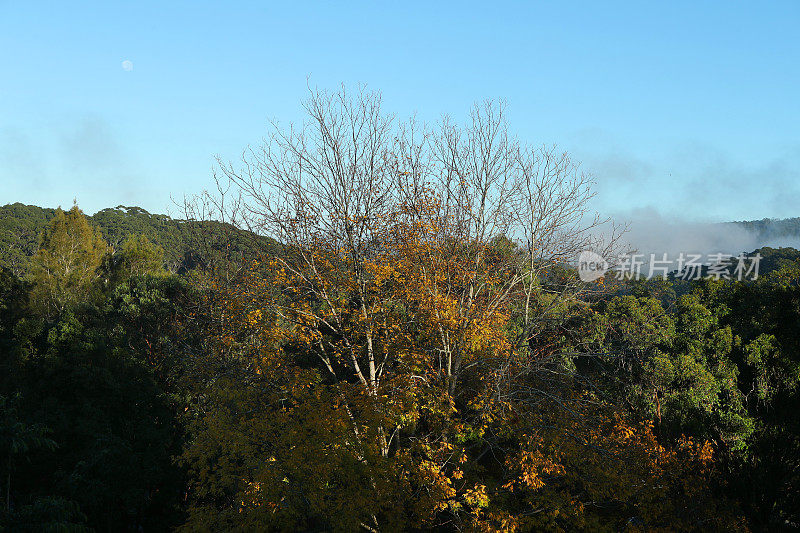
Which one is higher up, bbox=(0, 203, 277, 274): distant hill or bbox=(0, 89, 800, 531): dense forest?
bbox=(0, 203, 277, 274): distant hill

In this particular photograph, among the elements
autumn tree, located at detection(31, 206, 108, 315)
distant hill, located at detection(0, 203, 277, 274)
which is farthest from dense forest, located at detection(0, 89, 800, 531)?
distant hill, located at detection(0, 203, 277, 274)

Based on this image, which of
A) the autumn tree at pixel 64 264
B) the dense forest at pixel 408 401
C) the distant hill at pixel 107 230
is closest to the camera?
the dense forest at pixel 408 401

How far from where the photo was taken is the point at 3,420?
1184 cm

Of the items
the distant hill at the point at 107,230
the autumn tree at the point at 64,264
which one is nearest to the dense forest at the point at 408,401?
the autumn tree at the point at 64,264

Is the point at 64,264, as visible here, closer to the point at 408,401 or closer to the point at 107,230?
the point at 408,401

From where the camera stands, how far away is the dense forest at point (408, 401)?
14.0 m

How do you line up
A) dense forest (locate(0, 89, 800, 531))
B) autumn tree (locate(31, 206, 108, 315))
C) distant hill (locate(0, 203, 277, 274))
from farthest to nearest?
distant hill (locate(0, 203, 277, 274)) → autumn tree (locate(31, 206, 108, 315)) → dense forest (locate(0, 89, 800, 531))

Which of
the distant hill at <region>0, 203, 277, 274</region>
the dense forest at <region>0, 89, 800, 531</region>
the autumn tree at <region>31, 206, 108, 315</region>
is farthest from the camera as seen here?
the distant hill at <region>0, 203, 277, 274</region>

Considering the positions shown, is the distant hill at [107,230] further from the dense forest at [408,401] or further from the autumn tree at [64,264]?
the dense forest at [408,401]

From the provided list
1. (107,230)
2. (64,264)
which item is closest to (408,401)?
(64,264)

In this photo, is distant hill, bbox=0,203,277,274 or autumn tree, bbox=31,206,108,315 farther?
distant hill, bbox=0,203,277,274

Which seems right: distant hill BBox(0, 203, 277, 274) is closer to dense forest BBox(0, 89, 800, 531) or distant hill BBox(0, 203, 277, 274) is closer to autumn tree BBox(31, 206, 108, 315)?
autumn tree BBox(31, 206, 108, 315)

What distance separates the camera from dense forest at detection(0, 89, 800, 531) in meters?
14.0

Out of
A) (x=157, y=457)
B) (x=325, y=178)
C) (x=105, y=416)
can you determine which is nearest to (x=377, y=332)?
(x=325, y=178)
